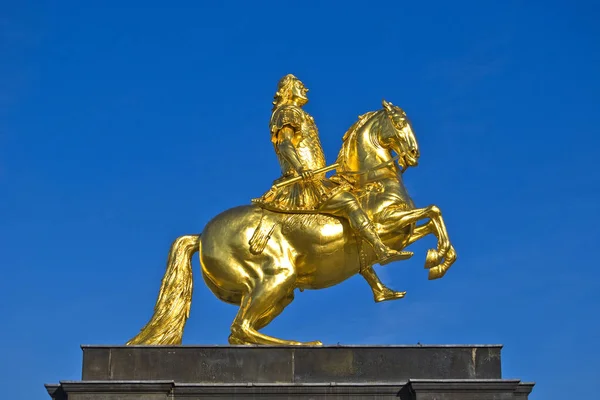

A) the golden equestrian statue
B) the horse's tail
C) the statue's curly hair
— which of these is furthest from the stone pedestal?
the statue's curly hair

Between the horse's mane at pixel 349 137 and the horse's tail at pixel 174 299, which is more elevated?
the horse's mane at pixel 349 137

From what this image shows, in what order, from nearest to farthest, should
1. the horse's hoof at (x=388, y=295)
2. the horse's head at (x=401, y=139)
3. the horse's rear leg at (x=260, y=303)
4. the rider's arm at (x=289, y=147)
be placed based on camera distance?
the horse's rear leg at (x=260, y=303) < the horse's hoof at (x=388, y=295) < the rider's arm at (x=289, y=147) < the horse's head at (x=401, y=139)

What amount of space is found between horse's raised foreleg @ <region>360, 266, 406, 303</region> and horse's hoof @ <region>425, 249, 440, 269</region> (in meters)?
0.77

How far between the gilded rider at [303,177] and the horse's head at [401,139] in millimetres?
1018

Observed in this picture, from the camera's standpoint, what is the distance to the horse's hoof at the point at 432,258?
806 inches

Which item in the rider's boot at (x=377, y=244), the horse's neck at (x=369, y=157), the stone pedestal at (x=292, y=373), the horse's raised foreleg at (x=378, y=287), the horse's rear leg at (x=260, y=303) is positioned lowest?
the stone pedestal at (x=292, y=373)

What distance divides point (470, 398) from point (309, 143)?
5323 millimetres

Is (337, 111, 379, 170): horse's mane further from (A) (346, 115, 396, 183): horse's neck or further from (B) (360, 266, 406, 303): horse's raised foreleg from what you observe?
(B) (360, 266, 406, 303): horse's raised foreleg

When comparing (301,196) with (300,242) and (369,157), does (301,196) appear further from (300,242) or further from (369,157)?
(369,157)

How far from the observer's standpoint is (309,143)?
71.9ft

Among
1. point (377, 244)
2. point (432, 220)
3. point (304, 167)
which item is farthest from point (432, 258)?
point (304, 167)

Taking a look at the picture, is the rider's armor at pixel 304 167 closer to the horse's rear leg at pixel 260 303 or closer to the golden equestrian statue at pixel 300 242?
the golden equestrian statue at pixel 300 242

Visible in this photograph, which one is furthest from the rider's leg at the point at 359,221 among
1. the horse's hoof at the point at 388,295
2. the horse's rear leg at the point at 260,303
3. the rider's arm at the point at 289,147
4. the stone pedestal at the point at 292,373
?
the stone pedestal at the point at 292,373

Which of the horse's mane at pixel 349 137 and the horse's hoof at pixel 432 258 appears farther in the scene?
the horse's mane at pixel 349 137
